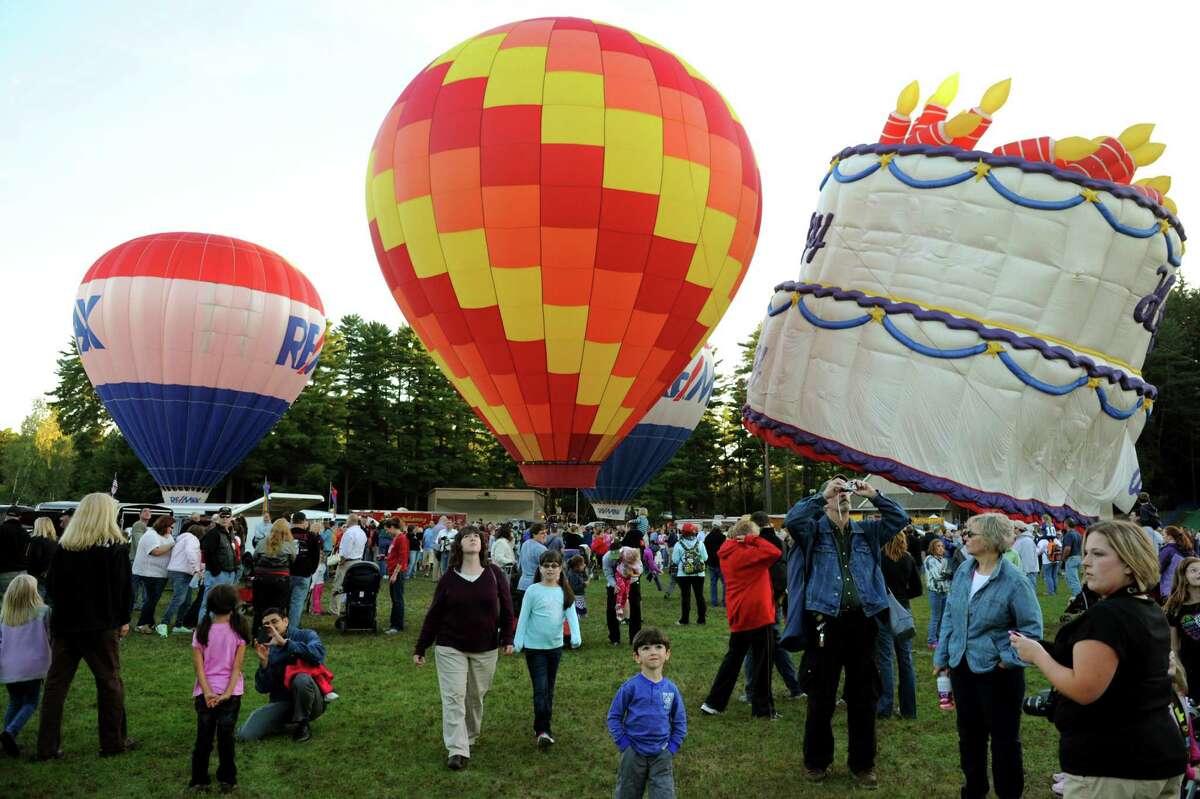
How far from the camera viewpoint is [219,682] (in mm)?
4676

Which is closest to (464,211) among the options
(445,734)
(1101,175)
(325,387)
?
(1101,175)

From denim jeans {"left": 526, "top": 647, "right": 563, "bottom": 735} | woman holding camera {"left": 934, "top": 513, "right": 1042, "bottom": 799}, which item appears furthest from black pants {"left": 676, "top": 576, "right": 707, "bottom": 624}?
woman holding camera {"left": 934, "top": 513, "right": 1042, "bottom": 799}

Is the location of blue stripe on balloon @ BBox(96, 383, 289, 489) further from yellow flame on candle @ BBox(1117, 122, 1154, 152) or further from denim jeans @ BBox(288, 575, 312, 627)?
yellow flame on candle @ BBox(1117, 122, 1154, 152)

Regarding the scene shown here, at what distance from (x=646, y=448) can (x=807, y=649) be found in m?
28.0

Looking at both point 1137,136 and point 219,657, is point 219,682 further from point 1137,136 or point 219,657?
point 1137,136

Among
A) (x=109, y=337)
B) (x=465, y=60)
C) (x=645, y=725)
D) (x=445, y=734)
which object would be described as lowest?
(x=445, y=734)

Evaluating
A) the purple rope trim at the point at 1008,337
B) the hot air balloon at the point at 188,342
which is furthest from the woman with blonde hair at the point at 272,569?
the hot air balloon at the point at 188,342

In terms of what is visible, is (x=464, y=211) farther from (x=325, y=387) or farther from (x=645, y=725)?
(x=325, y=387)

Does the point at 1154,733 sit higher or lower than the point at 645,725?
higher

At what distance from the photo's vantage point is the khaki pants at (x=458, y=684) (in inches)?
209

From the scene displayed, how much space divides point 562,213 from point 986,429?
772 cm

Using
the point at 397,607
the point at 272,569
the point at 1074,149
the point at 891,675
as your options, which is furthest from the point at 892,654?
the point at 1074,149

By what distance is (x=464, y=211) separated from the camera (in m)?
15.2

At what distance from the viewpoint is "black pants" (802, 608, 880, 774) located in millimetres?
4848
